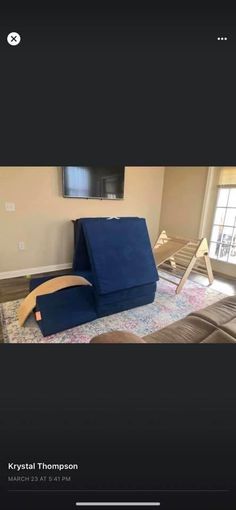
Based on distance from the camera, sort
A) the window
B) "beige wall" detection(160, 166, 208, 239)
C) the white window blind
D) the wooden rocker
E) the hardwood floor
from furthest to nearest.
→ "beige wall" detection(160, 166, 208, 239), the hardwood floor, the wooden rocker, the window, the white window blind

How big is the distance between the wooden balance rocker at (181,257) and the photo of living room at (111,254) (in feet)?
0.04

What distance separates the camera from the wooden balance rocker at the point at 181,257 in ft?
6.36

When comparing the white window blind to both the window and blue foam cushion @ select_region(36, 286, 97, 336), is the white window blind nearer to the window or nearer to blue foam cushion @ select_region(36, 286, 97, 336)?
the window

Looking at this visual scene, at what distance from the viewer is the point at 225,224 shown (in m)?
1.23

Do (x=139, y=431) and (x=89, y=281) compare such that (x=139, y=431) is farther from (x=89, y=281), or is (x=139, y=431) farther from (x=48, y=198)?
(x=48, y=198)

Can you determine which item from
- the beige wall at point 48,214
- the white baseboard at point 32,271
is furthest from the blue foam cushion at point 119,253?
the white baseboard at point 32,271

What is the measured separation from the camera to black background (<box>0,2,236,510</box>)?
0.81ft

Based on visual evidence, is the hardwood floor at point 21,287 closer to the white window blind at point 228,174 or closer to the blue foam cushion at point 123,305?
the blue foam cushion at point 123,305

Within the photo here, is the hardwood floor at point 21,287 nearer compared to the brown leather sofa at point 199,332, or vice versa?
the brown leather sofa at point 199,332

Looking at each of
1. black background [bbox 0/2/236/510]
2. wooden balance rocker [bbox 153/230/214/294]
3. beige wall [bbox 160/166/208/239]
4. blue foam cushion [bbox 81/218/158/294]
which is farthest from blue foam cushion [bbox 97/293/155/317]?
black background [bbox 0/2/236/510]

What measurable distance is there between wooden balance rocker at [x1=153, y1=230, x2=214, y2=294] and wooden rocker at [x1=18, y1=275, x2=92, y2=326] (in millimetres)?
902

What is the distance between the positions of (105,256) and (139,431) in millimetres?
1096

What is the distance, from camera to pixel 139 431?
27 cm

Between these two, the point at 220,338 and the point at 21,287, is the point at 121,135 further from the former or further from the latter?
the point at 21,287
